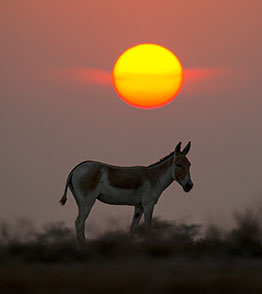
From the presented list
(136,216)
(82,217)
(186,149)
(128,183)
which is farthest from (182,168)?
(82,217)

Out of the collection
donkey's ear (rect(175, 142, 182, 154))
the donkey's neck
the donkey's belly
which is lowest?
the donkey's belly

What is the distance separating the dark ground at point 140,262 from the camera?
13719 mm

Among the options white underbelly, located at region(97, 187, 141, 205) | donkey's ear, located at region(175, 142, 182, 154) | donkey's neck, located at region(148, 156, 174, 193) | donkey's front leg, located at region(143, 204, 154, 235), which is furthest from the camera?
donkey's neck, located at region(148, 156, 174, 193)

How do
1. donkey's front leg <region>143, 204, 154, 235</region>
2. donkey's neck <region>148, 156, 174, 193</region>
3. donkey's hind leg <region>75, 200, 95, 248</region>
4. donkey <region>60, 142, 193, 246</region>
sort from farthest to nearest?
donkey's neck <region>148, 156, 174, 193</region> < donkey's front leg <region>143, 204, 154, 235</region> < donkey <region>60, 142, 193, 246</region> < donkey's hind leg <region>75, 200, 95, 248</region>

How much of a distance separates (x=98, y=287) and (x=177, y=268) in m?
2.51

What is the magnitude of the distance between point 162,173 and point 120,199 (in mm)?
1213

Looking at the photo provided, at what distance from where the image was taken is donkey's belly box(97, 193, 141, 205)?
2136cm

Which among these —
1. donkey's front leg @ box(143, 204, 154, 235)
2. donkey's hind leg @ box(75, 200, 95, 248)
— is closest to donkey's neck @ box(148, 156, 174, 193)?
donkey's front leg @ box(143, 204, 154, 235)

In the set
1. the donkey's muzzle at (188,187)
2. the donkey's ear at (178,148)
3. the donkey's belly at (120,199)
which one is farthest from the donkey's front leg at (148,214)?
the donkey's ear at (178,148)

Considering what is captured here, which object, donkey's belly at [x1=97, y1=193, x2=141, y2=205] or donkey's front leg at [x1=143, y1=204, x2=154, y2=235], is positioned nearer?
donkey's front leg at [x1=143, y1=204, x2=154, y2=235]

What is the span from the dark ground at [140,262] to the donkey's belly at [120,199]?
81 centimetres

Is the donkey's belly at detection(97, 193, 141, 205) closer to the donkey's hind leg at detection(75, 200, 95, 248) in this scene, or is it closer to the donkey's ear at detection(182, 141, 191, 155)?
the donkey's hind leg at detection(75, 200, 95, 248)

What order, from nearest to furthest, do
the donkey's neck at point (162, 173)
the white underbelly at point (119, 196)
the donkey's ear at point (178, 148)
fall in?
the white underbelly at point (119, 196) < the donkey's ear at point (178, 148) < the donkey's neck at point (162, 173)

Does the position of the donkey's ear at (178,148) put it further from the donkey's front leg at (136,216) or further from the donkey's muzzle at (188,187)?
the donkey's front leg at (136,216)
